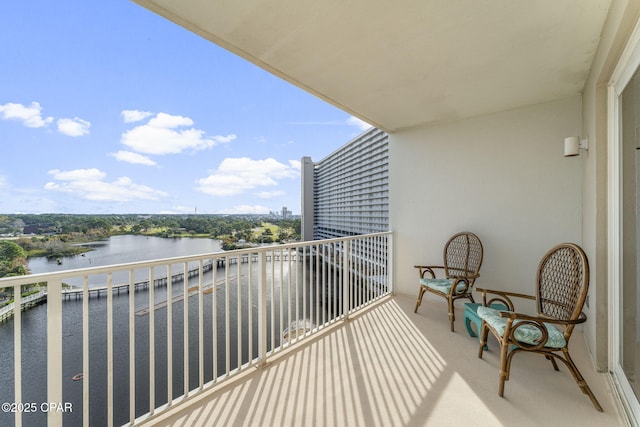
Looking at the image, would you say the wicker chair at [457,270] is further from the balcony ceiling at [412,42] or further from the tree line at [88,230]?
the tree line at [88,230]

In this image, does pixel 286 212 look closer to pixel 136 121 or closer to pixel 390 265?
pixel 390 265

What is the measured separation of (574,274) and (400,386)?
5.47 feet

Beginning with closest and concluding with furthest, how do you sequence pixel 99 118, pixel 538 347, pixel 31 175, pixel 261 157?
1. pixel 538 347
2. pixel 31 175
3. pixel 99 118
4. pixel 261 157

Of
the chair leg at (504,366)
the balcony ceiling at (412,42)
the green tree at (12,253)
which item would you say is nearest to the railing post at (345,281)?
the chair leg at (504,366)

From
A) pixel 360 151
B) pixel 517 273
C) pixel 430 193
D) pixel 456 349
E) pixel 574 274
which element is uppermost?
pixel 360 151

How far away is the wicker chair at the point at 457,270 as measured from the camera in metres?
3.07

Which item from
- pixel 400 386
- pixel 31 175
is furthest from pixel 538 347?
pixel 31 175

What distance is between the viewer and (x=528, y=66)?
238cm

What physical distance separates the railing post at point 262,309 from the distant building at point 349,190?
2909 millimetres

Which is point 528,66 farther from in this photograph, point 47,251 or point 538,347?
point 47,251

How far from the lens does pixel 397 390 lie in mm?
1966

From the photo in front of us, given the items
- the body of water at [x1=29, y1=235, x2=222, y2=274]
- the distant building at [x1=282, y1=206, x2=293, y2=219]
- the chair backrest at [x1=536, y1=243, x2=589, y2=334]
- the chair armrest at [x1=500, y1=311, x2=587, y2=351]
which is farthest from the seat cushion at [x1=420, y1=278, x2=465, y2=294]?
the distant building at [x1=282, y1=206, x2=293, y2=219]

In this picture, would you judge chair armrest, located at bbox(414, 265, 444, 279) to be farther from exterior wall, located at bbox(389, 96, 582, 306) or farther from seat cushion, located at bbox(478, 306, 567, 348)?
seat cushion, located at bbox(478, 306, 567, 348)

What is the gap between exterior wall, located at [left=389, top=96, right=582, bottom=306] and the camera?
10.00 feet
